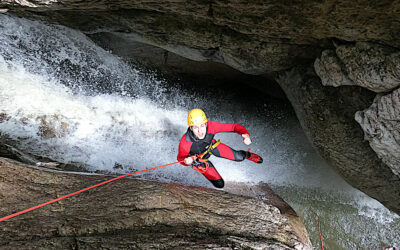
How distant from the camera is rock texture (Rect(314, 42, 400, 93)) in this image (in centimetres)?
269

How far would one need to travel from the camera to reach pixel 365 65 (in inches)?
114

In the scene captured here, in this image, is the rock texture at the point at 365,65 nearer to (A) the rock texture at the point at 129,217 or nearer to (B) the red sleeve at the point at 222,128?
(B) the red sleeve at the point at 222,128

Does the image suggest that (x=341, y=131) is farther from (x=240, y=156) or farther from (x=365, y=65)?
(x=240, y=156)

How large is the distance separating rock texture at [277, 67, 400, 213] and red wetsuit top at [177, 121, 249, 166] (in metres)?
1.24

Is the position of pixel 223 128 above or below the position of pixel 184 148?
above

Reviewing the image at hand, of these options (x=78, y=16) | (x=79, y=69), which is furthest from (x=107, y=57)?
(x=78, y=16)

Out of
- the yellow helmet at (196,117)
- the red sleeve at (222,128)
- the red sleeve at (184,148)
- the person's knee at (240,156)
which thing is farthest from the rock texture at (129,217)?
the person's knee at (240,156)

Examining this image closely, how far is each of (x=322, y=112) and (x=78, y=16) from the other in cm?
442

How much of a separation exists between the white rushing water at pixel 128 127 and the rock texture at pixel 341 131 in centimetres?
125

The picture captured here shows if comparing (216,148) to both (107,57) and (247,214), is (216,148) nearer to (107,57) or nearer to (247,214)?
(247,214)

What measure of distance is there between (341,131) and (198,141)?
231 cm

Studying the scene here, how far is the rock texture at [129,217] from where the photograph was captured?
2.01m

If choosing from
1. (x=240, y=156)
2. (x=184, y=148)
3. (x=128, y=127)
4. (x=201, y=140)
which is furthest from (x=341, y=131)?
(x=128, y=127)

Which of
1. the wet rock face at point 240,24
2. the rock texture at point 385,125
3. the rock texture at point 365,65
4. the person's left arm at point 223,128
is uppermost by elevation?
the wet rock face at point 240,24
